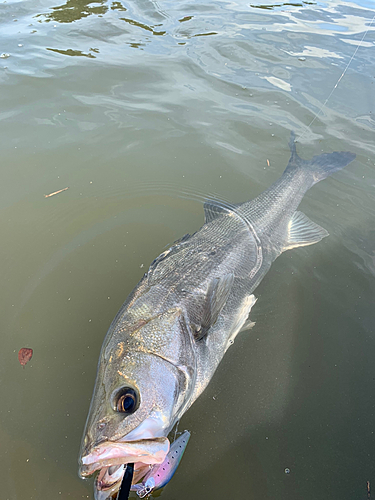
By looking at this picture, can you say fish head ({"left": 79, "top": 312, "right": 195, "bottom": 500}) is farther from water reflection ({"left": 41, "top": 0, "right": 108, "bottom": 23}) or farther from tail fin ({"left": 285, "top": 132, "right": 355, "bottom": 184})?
water reflection ({"left": 41, "top": 0, "right": 108, "bottom": 23})

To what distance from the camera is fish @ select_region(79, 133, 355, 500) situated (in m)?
1.54

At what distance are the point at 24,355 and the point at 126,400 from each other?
56.3 inches

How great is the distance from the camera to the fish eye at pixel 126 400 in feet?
5.34

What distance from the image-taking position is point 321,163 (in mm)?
4074

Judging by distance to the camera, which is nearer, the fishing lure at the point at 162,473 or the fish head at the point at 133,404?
the fish head at the point at 133,404

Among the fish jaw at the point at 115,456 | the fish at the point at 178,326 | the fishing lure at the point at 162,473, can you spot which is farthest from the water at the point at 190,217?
the fish jaw at the point at 115,456

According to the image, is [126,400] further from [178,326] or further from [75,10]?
[75,10]

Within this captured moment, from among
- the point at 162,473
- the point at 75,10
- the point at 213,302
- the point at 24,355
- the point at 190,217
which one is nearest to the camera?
the point at 162,473

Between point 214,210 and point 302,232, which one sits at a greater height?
point 214,210

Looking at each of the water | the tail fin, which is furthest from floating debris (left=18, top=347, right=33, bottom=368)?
the tail fin

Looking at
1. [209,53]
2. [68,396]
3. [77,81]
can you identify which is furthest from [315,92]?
[68,396]

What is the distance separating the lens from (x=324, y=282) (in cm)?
326

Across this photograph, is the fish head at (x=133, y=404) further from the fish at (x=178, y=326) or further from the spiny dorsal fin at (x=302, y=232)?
the spiny dorsal fin at (x=302, y=232)

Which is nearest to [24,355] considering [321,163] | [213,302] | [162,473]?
[162,473]
